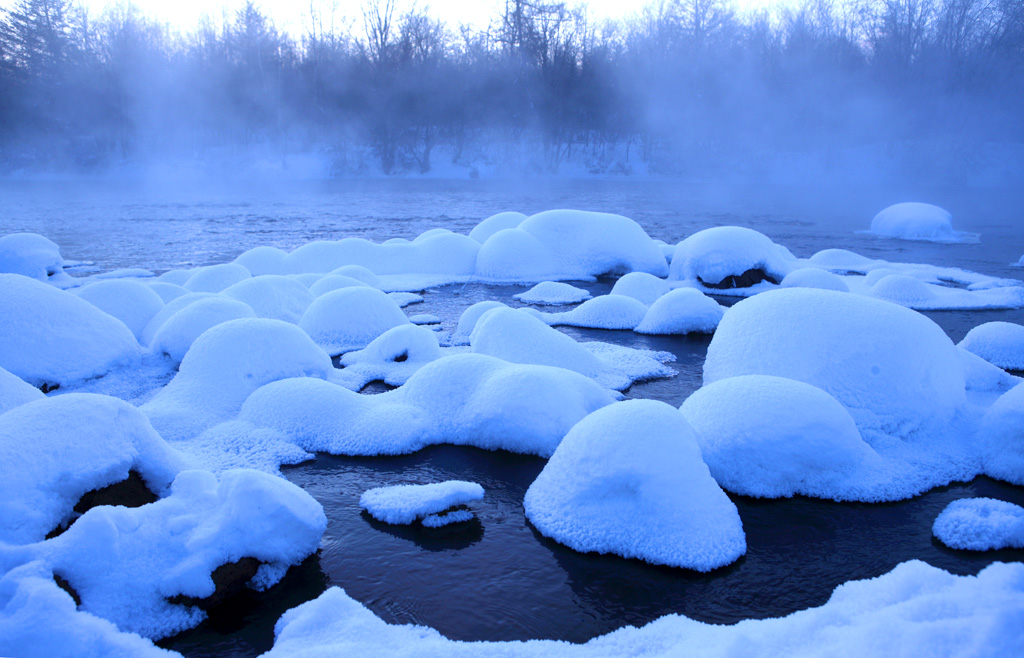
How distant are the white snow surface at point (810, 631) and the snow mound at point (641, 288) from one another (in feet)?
22.5

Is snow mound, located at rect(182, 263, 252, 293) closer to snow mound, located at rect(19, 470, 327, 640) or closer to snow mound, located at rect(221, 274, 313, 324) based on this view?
snow mound, located at rect(221, 274, 313, 324)

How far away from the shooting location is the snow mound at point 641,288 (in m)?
9.76

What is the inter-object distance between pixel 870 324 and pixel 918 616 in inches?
128

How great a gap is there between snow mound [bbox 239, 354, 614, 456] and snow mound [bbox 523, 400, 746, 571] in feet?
3.22

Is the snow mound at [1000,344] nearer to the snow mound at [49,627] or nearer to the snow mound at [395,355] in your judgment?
the snow mound at [395,355]

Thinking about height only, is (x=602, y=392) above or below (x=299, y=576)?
above

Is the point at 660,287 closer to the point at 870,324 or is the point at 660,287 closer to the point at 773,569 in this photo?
the point at 870,324

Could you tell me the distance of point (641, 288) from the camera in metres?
9.87

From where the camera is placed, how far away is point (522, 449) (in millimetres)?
4746

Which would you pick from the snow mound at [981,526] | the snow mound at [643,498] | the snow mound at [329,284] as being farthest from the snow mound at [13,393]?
the snow mound at [981,526]

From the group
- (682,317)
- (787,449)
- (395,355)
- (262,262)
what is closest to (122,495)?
(395,355)

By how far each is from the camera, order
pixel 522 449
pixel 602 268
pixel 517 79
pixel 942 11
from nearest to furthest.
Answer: pixel 522 449
pixel 602 268
pixel 942 11
pixel 517 79

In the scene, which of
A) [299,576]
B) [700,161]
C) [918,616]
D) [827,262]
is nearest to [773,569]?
[918,616]

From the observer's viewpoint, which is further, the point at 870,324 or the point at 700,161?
the point at 700,161
